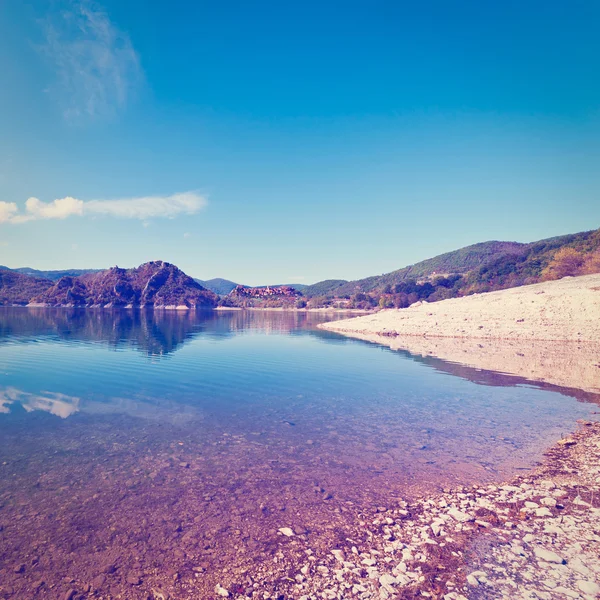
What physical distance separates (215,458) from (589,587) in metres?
10.8

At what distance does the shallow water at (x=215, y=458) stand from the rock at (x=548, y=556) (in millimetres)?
3617

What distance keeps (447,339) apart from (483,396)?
3250cm

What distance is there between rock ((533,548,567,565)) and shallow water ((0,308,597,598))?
3.62 m

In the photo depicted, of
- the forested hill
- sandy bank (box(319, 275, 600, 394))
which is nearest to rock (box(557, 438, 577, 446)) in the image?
sandy bank (box(319, 275, 600, 394))

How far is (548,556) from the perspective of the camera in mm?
7270

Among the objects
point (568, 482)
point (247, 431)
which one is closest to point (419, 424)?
point (568, 482)

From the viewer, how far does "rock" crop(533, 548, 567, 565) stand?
7106 mm

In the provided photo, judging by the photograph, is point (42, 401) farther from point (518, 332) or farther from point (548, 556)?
point (518, 332)

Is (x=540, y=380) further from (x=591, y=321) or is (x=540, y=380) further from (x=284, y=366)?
(x=591, y=321)

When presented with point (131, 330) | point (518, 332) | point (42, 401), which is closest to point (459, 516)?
point (42, 401)

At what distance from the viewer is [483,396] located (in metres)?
22.4

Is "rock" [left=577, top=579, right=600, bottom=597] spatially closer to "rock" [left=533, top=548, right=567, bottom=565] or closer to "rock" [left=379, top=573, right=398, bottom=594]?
"rock" [left=533, top=548, right=567, bottom=565]

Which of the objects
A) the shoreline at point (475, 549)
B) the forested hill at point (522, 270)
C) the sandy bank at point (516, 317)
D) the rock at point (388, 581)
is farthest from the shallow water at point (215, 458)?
the forested hill at point (522, 270)

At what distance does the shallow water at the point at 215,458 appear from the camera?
26.0 feet
